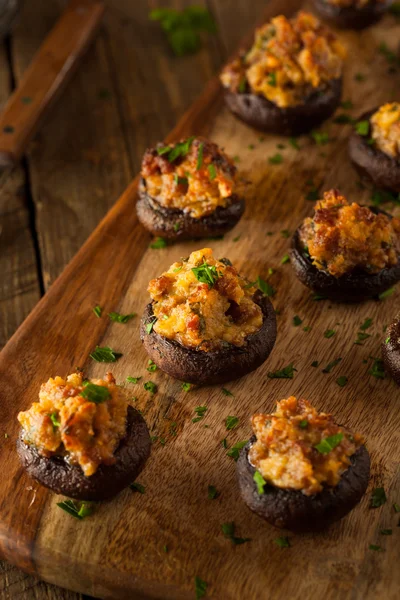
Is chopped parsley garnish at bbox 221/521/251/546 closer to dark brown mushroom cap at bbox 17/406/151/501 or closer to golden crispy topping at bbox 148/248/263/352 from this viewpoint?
dark brown mushroom cap at bbox 17/406/151/501

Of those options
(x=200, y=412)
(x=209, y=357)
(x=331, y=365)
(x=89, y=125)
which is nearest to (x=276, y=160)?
(x=89, y=125)

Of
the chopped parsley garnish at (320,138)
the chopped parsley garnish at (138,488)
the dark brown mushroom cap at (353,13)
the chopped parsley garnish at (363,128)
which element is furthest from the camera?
the dark brown mushroom cap at (353,13)

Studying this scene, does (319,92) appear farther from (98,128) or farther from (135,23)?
(135,23)

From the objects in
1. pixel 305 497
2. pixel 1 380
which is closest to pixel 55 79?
pixel 1 380

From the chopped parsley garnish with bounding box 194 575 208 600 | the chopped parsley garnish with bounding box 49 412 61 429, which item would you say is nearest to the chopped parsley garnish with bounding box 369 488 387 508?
the chopped parsley garnish with bounding box 194 575 208 600

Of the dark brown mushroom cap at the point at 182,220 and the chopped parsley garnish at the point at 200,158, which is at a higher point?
the chopped parsley garnish at the point at 200,158

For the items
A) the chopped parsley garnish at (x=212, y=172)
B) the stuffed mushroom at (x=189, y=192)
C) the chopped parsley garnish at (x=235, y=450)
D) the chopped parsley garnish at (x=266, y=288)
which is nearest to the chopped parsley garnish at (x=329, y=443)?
the chopped parsley garnish at (x=235, y=450)

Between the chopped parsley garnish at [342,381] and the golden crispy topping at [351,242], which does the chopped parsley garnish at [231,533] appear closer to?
the chopped parsley garnish at [342,381]
